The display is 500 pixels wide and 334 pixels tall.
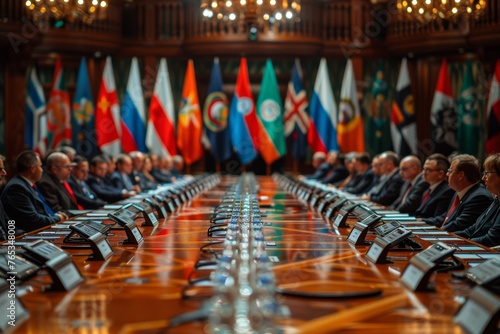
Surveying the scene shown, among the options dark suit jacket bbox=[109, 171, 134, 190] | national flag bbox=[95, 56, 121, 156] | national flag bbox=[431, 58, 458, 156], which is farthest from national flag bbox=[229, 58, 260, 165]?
dark suit jacket bbox=[109, 171, 134, 190]

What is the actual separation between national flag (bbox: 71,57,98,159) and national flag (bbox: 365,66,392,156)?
6.04 m

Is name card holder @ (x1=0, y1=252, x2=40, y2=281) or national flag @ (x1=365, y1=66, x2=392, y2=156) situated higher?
national flag @ (x1=365, y1=66, x2=392, y2=156)

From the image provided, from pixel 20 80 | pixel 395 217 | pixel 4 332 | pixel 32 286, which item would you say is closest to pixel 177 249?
pixel 32 286

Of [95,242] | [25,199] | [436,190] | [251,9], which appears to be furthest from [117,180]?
[95,242]

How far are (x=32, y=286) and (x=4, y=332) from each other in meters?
0.76

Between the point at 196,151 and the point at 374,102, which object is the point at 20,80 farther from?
the point at 374,102

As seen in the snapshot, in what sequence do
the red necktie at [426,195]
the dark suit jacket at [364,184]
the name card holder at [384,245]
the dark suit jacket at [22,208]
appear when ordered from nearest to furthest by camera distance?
the name card holder at [384,245]
the dark suit jacket at [22,208]
the red necktie at [426,195]
the dark suit jacket at [364,184]

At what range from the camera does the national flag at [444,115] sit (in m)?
14.7

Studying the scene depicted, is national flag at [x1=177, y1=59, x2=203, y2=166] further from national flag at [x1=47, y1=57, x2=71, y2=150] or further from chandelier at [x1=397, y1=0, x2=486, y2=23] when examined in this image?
chandelier at [x1=397, y1=0, x2=486, y2=23]

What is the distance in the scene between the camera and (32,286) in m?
3.12

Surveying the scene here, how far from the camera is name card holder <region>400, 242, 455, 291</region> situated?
3.09 m

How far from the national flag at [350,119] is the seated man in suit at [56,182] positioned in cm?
875

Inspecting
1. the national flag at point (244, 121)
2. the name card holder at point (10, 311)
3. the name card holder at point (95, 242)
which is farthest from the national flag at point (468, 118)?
the name card holder at point (10, 311)

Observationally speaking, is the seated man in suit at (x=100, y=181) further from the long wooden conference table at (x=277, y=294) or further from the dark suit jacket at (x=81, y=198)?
the long wooden conference table at (x=277, y=294)
